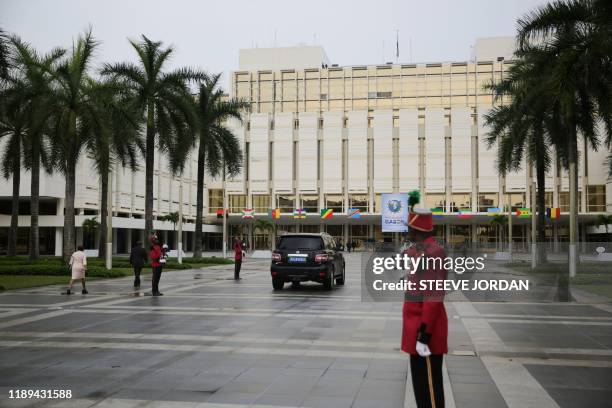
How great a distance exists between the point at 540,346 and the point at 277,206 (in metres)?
67.7

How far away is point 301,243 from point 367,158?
56626 mm

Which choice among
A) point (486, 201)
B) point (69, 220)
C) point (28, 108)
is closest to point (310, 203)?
point (486, 201)

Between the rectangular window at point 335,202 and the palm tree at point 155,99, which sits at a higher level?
the palm tree at point 155,99

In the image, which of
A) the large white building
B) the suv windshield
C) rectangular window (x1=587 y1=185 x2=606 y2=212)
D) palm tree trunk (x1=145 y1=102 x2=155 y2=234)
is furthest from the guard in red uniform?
rectangular window (x1=587 y1=185 x2=606 y2=212)

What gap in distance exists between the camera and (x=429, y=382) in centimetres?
450

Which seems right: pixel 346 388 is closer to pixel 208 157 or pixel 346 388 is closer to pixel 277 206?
pixel 208 157

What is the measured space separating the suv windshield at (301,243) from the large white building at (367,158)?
48043 mm

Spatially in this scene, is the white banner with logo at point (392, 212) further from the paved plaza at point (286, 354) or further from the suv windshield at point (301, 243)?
the paved plaza at point (286, 354)

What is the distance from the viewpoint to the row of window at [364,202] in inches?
2721

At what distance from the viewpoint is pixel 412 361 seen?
15.1 ft

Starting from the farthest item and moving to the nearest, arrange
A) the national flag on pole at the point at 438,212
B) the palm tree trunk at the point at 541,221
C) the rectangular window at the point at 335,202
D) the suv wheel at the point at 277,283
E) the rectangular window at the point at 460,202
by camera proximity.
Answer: the rectangular window at the point at 335,202
the rectangular window at the point at 460,202
the national flag on pole at the point at 438,212
the palm tree trunk at the point at 541,221
the suv wheel at the point at 277,283

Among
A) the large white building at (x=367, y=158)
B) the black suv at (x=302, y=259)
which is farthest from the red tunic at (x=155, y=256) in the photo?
the large white building at (x=367, y=158)

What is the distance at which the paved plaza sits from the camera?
19.6 feet

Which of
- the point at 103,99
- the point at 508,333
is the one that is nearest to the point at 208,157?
the point at 103,99
